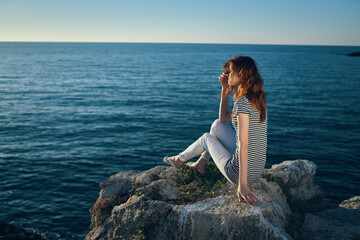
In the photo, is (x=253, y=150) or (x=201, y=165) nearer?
(x=253, y=150)

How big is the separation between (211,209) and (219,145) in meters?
1.33

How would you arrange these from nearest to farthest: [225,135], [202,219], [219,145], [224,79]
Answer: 1. [202,219]
2. [219,145]
3. [225,135]
4. [224,79]

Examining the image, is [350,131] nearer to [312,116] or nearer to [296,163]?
[312,116]

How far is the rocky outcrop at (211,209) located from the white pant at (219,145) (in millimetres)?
→ 783

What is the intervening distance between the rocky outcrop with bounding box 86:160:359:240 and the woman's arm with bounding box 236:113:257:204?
18 centimetres

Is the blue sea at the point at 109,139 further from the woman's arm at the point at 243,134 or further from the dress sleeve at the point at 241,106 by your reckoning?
the woman's arm at the point at 243,134

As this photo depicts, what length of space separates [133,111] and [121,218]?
22807mm

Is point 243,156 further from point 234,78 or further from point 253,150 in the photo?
point 234,78

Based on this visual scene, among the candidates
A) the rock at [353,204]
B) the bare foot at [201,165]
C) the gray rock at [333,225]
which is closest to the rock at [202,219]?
the gray rock at [333,225]

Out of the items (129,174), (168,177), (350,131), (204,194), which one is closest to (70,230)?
(129,174)

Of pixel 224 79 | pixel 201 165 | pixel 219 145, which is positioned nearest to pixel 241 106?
pixel 219 145

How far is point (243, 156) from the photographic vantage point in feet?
16.0

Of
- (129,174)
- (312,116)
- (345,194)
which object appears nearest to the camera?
Answer: (129,174)

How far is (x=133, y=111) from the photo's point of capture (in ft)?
92.7
